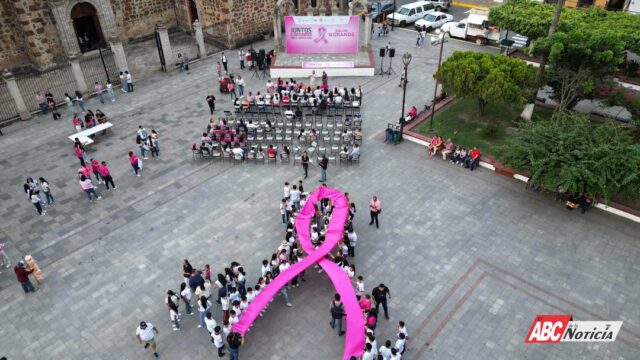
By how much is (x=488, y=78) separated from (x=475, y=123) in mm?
3331

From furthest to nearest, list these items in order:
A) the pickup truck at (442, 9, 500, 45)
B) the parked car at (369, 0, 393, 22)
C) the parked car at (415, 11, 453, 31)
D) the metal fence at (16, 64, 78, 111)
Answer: the parked car at (369, 0, 393, 22) < the parked car at (415, 11, 453, 31) < the pickup truck at (442, 9, 500, 45) < the metal fence at (16, 64, 78, 111)

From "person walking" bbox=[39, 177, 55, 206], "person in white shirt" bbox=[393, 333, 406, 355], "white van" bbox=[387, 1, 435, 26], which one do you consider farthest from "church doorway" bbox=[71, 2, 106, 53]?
"person in white shirt" bbox=[393, 333, 406, 355]

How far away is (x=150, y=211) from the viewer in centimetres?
1855

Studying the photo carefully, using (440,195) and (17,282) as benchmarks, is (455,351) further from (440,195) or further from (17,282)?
(17,282)

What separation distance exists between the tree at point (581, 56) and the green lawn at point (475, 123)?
2256 millimetres

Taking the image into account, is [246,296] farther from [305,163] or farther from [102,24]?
[102,24]

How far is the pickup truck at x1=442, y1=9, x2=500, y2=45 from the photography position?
1299 inches

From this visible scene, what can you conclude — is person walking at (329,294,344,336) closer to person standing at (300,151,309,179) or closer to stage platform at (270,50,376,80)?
person standing at (300,151,309,179)

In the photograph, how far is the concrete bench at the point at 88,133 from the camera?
21953mm

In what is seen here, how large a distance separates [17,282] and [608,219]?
21329 millimetres

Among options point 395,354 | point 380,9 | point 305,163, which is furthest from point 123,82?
point 395,354

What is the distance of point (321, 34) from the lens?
29.7 metres

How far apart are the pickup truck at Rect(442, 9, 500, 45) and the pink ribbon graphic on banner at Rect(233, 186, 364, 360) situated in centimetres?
2179

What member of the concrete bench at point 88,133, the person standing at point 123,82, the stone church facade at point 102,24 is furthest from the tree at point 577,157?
the stone church facade at point 102,24
